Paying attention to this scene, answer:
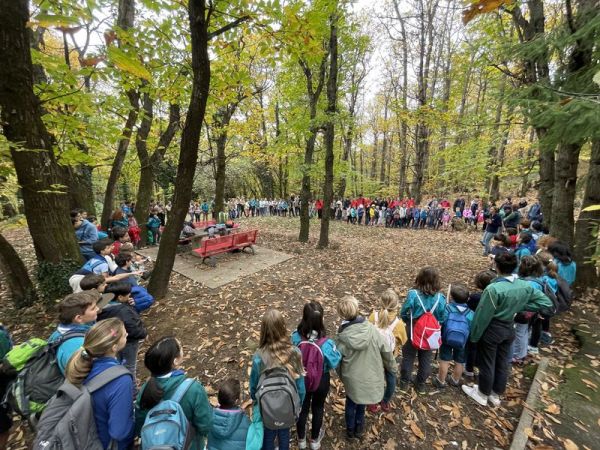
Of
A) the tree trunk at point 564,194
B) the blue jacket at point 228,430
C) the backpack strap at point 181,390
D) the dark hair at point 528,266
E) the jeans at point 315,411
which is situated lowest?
the jeans at point 315,411

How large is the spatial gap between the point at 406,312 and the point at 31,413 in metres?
3.71

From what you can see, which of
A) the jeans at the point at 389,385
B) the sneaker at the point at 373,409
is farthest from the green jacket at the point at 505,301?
the sneaker at the point at 373,409

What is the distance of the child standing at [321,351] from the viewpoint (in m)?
2.44

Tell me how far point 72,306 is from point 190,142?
11.7 feet

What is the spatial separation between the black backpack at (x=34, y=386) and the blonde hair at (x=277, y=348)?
1649 mm

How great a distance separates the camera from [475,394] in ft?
11.0

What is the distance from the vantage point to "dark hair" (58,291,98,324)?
7.36ft

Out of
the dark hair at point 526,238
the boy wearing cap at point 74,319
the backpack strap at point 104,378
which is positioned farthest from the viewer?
the dark hair at point 526,238

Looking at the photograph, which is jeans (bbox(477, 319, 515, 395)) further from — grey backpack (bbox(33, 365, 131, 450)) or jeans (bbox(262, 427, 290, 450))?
grey backpack (bbox(33, 365, 131, 450))

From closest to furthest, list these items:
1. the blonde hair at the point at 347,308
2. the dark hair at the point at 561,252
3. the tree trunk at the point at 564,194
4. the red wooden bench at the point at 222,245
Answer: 1. the blonde hair at the point at 347,308
2. the dark hair at the point at 561,252
3. the tree trunk at the point at 564,194
4. the red wooden bench at the point at 222,245

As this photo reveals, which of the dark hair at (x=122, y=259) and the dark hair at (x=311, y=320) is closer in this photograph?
the dark hair at (x=311, y=320)

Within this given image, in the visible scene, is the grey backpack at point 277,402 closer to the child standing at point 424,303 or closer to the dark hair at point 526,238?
the child standing at point 424,303

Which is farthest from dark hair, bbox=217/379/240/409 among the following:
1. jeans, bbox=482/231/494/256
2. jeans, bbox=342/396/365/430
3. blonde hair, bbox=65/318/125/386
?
jeans, bbox=482/231/494/256

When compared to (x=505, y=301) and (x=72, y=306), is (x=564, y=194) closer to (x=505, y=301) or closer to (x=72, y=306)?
(x=505, y=301)
